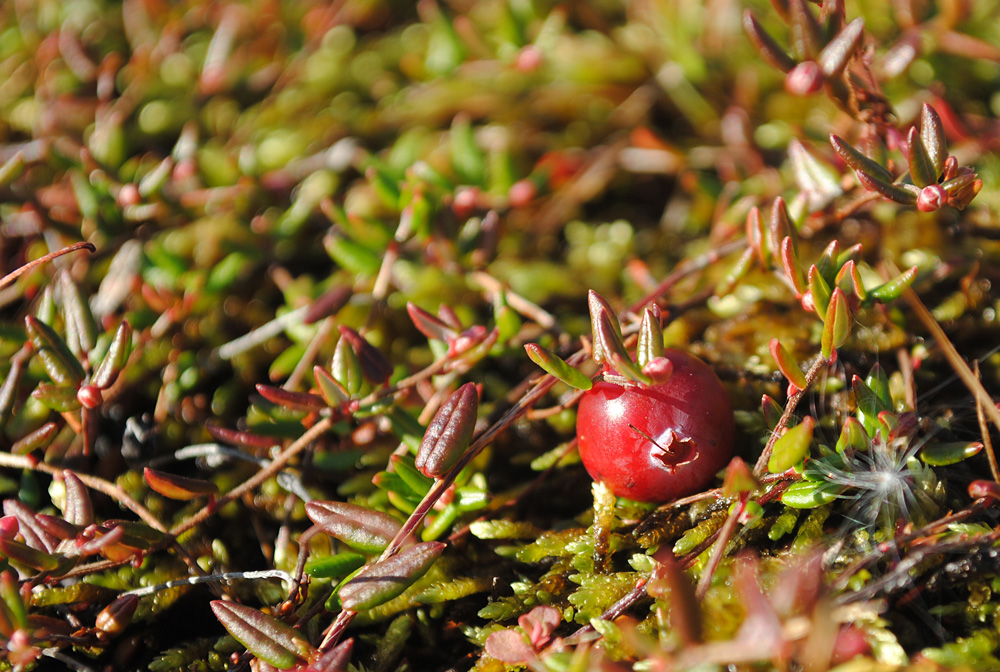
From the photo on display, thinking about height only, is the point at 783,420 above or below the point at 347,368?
below

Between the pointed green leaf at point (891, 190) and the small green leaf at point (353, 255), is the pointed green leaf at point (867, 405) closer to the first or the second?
the pointed green leaf at point (891, 190)

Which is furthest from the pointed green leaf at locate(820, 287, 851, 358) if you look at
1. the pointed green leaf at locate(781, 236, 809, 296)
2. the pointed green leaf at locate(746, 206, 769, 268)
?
the pointed green leaf at locate(746, 206, 769, 268)

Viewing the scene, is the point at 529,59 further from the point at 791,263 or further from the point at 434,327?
the point at 791,263

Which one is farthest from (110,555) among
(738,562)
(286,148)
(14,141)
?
(14,141)

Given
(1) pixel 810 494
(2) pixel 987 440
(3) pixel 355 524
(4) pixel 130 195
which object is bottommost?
(2) pixel 987 440

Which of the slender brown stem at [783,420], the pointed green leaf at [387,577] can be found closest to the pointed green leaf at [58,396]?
the pointed green leaf at [387,577]

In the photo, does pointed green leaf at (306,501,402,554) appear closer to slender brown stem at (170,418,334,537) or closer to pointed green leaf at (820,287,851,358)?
slender brown stem at (170,418,334,537)

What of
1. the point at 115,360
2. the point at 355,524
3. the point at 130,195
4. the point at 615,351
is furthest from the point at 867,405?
the point at 130,195
